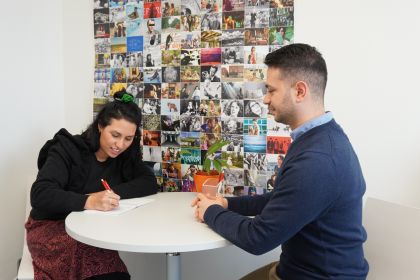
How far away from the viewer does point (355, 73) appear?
1.73m

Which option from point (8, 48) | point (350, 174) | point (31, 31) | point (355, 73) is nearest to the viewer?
point (350, 174)

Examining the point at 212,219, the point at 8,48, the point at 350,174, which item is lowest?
the point at 212,219

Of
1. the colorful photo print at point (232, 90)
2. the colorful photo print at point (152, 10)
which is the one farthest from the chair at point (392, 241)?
the colorful photo print at point (152, 10)

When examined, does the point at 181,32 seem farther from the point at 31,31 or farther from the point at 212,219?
the point at 212,219

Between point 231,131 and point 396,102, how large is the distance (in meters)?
0.79

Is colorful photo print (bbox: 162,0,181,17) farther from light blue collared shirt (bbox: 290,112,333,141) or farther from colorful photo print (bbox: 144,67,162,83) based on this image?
light blue collared shirt (bbox: 290,112,333,141)

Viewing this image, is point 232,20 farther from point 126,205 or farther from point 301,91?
point 126,205

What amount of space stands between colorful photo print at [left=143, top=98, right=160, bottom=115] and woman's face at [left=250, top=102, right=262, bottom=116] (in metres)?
0.56

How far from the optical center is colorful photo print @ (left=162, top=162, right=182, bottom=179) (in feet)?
6.92

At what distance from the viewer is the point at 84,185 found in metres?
1.73

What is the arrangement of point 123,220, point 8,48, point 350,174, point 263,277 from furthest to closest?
point 8,48 → point 263,277 → point 123,220 → point 350,174

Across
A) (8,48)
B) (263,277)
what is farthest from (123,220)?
(8,48)

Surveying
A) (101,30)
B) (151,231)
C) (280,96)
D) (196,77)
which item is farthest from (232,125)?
(101,30)

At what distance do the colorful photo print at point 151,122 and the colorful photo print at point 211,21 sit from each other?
0.56 m
